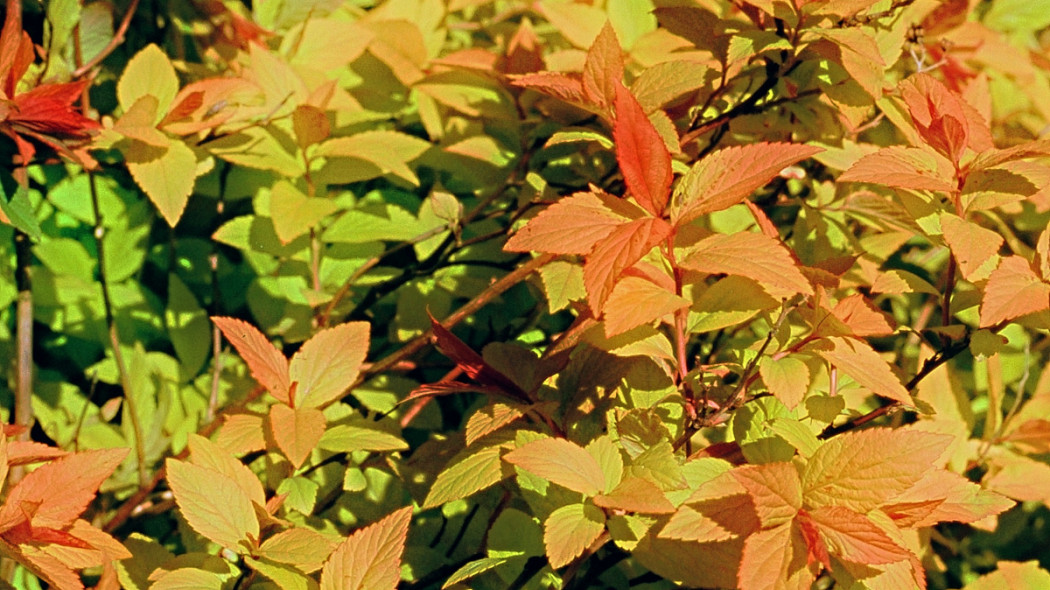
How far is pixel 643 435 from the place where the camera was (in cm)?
102

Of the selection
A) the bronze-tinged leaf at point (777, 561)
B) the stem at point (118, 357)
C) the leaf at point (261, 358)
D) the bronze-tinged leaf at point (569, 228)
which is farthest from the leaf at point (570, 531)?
the stem at point (118, 357)

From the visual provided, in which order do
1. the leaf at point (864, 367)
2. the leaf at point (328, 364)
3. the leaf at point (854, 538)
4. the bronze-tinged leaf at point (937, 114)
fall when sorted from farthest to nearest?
the leaf at point (328, 364) < the bronze-tinged leaf at point (937, 114) < the leaf at point (864, 367) < the leaf at point (854, 538)

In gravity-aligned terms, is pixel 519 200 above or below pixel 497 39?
below

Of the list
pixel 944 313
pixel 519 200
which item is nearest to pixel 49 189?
pixel 519 200

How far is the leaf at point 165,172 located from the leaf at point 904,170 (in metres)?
0.85

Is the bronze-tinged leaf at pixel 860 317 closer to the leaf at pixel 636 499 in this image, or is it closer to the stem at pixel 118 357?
the leaf at pixel 636 499

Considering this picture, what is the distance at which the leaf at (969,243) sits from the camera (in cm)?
97

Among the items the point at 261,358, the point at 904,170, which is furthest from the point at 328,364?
the point at 904,170

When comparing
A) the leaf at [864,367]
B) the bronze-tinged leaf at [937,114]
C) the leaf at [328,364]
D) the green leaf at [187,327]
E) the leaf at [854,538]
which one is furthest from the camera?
the green leaf at [187,327]

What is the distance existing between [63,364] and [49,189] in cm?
30

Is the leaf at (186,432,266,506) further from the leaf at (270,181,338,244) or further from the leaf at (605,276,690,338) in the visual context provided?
the leaf at (605,276,690,338)

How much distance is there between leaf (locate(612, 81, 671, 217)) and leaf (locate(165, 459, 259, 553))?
55 centimetres

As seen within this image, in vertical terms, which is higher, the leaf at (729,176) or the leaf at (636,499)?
the leaf at (729,176)

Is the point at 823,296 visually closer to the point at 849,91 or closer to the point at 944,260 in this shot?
the point at 849,91
